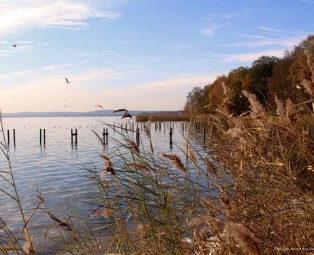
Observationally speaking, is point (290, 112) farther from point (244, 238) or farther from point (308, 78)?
point (244, 238)

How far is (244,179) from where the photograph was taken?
12.3 feet

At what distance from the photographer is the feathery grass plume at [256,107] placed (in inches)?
135

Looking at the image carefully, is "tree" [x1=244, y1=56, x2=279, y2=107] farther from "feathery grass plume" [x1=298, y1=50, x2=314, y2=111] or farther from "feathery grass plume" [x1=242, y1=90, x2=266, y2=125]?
"feathery grass plume" [x1=298, y1=50, x2=314, y2=111]

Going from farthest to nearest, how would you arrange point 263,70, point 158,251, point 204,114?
point 263,70 → point 204,114 → point 158,251

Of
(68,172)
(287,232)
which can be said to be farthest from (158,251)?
(68,172)

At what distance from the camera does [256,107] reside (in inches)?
138

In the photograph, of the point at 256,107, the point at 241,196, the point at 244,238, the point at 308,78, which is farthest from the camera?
the point at 241,196

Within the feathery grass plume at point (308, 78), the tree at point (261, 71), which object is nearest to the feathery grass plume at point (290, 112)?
the feathery grass plume at point (308, 78)

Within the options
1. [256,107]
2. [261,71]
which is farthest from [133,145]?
[261,71]

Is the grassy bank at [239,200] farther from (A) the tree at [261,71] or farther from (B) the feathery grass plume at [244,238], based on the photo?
(A) the tree at [261,71]

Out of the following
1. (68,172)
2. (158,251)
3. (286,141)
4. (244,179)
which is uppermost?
(286,141)

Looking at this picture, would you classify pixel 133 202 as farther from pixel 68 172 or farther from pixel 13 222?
pixel 68 172

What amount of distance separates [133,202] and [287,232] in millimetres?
1833

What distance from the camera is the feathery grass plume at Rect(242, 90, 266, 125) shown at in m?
3.42
